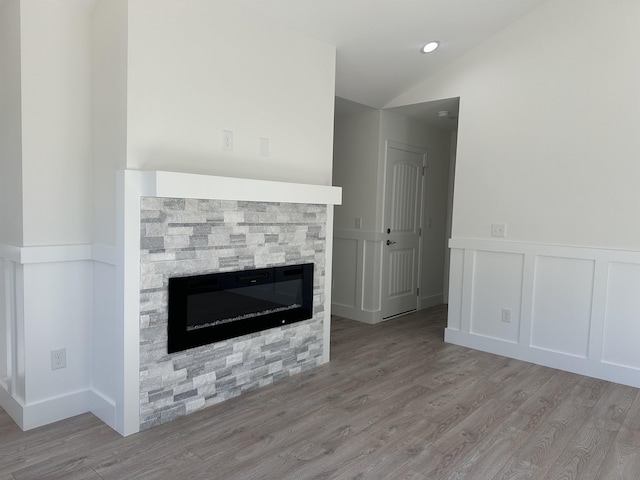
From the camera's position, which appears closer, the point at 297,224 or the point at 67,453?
the point at 67,453

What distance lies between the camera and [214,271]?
279 cm

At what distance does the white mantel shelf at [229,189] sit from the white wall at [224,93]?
7.3 inches

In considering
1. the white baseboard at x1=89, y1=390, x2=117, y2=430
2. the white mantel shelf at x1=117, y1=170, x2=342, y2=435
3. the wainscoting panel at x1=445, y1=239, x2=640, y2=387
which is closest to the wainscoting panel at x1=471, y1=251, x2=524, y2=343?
the wainscoting panel at x1=445, y1=239, x2=640, y2=387

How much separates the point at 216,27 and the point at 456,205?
267 centimetres

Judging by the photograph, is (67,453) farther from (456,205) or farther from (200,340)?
(456,205)

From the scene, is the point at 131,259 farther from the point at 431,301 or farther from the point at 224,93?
the point at 431,301

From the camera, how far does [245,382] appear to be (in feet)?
9.96

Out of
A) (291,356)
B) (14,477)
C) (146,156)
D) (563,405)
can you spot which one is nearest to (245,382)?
(291,356)

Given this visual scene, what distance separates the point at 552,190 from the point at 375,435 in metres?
2.53

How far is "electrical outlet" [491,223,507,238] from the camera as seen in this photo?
4008 mm

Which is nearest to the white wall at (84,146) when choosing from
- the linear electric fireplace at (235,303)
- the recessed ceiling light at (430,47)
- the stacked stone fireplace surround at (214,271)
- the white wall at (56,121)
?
the white wall at (56,121)

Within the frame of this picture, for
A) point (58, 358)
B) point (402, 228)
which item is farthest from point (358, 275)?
point (58, 358)

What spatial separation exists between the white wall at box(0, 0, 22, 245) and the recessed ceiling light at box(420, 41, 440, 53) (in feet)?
9.76

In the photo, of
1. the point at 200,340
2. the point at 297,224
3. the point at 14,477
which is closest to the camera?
the point at 14,477
